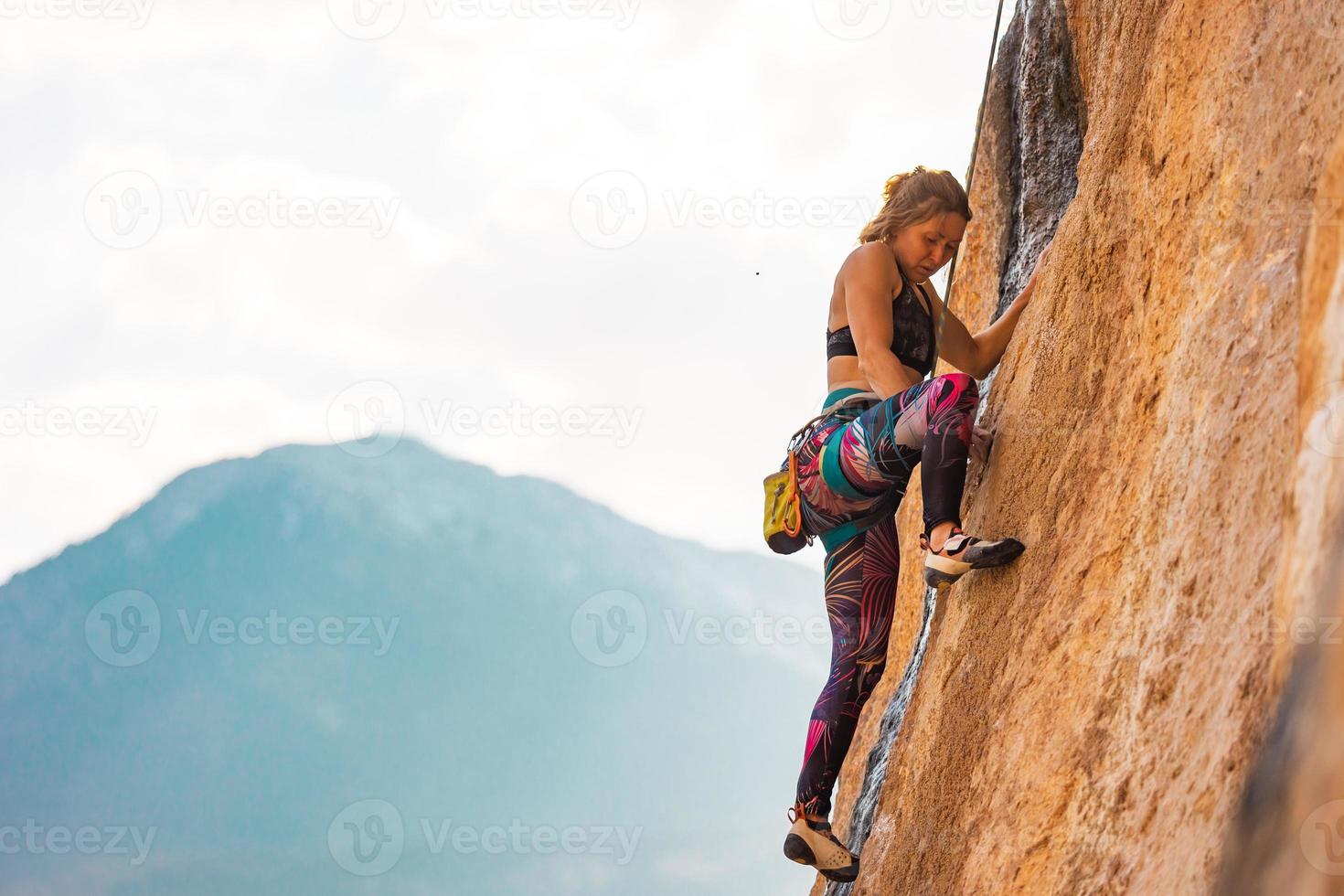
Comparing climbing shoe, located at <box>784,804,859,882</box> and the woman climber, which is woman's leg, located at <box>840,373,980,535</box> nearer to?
the woman climber

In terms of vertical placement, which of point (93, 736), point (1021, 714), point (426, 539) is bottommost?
point (93, 736)

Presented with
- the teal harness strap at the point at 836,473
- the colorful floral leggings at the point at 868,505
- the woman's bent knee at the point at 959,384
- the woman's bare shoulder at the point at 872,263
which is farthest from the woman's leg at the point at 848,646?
the woman's bare shoulder at the point at 872,263

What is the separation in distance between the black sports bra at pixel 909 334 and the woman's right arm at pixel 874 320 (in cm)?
6

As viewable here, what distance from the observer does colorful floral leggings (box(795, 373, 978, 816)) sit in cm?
362

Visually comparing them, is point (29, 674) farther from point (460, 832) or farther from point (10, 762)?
point (460, 832)

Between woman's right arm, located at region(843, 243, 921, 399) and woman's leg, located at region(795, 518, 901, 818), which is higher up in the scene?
woman's right arm, located at region(843, 243, 921, 399)

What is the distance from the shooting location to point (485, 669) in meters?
37.2

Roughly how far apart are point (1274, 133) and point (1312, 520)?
44.6 inches

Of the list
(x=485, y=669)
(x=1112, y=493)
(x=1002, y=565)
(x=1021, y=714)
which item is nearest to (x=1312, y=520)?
(x=1112, y=493)

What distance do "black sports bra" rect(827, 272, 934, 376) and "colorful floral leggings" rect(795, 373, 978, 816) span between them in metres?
0.29

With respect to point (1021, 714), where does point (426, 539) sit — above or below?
below

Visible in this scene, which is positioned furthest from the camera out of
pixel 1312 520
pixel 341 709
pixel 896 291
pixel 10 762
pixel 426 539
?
pixel 426 539

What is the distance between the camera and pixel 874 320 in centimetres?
407

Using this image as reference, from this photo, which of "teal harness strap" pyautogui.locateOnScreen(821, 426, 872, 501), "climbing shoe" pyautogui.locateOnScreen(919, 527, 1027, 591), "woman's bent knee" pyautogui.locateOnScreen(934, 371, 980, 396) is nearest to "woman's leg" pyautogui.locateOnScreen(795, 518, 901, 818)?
"teal harness strap" pyautogui.locateOnScreen(821, 426, 872, 501)
